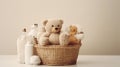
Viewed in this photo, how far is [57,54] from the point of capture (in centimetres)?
121

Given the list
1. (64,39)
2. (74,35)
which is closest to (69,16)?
(74,35)

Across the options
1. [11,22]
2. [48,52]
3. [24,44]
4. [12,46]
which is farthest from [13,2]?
[48,52]

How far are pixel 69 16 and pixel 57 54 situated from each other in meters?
0.55

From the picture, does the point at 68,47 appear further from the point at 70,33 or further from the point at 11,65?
the point at 11,65

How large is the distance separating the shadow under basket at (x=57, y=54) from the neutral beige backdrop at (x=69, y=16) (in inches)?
19.5

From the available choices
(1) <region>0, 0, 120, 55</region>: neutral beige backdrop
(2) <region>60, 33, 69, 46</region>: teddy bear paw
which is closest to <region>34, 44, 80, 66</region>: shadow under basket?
(2) <region>60, 33, 69, 46</region>: teddy bear paw

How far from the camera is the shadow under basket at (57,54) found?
1.20m

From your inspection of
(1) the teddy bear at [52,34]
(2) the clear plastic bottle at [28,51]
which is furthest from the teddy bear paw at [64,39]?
(2) the clear plastic bottle at [28,51]

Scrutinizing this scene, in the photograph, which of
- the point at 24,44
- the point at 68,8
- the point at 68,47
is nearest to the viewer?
the point at 68,47

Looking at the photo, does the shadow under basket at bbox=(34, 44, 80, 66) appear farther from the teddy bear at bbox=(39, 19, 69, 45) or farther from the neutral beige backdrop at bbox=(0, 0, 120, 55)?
the neutral beige backdrop at bbox=(0, 0, 120, 55)

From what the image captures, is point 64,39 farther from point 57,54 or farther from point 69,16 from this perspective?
point 69,16

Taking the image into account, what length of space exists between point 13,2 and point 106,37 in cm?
65

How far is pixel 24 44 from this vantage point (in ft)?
4.30

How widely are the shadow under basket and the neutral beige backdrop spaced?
19.5 inches
